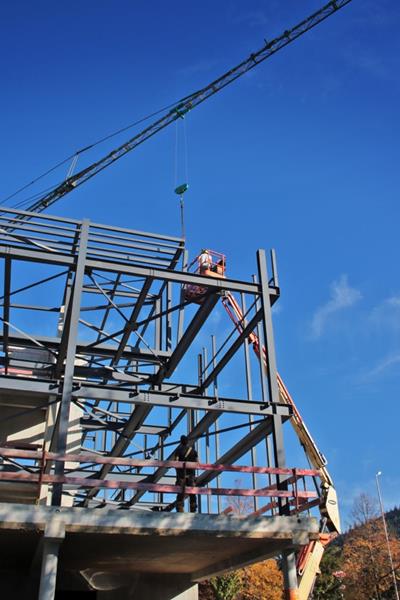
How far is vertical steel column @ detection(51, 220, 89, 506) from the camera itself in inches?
436

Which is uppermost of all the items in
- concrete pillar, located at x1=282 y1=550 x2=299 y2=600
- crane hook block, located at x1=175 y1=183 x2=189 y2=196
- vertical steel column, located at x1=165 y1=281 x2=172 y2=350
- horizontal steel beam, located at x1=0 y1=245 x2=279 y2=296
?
crane hook block, located at x1=175 y1=183 x2=189 y2=196

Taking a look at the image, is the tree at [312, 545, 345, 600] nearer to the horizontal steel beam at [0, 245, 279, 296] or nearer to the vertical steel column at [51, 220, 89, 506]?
the horizontal steel beam at [0, 245, 279, 296]

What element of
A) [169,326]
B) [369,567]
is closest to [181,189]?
[169,326]

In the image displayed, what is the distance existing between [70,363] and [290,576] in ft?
20.7

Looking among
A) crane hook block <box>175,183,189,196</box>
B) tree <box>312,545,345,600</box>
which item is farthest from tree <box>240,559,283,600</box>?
crane hook block <box>175,183,189,196</box>

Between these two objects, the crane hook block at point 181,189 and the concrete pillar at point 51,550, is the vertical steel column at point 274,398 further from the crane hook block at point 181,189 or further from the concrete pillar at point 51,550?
the crane hook block at point 181,189

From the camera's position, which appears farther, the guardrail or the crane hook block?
the crane hook block

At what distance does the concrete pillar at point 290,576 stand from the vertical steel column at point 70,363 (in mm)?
4679

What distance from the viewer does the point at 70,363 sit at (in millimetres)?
12445

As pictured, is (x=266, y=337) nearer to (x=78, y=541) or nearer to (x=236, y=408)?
(x=236, y=408)

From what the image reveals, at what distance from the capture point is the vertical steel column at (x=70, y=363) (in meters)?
11.1

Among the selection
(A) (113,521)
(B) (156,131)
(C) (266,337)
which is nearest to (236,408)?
(C) (266,337)

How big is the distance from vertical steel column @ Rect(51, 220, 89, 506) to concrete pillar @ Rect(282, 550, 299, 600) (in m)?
4.68

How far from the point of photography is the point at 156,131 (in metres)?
63.2
